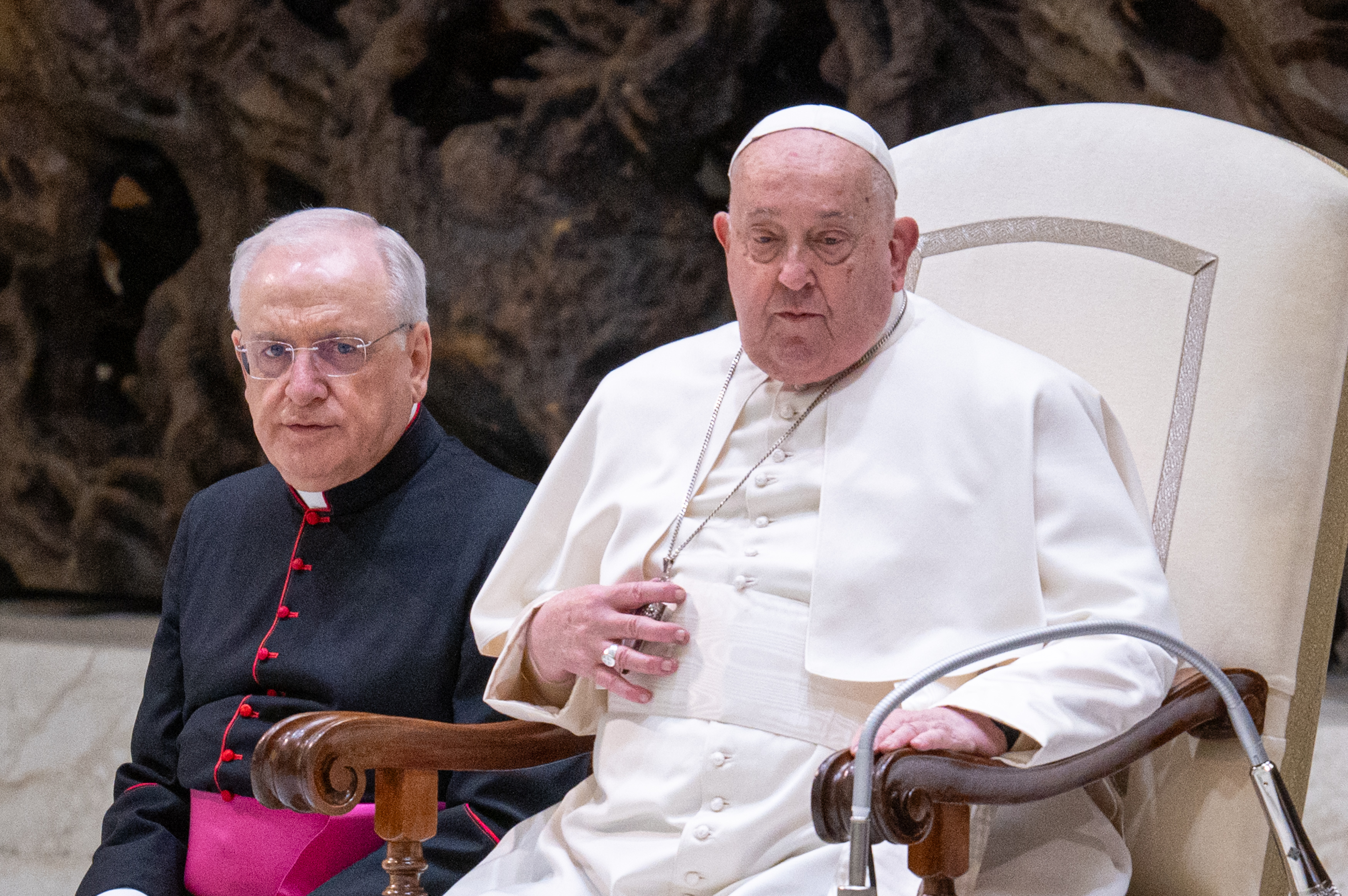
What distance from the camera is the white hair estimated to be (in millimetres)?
2633

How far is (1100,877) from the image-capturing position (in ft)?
6.73

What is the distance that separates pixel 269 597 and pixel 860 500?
3.99ft

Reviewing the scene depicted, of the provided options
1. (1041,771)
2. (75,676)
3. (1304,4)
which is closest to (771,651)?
(1041,771)

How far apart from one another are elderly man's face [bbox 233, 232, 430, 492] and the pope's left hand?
49.7 inches

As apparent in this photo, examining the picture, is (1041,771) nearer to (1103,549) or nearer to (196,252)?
(1103,549)

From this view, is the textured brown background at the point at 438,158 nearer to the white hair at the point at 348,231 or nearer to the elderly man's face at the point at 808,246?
the white hair at the point at 348,231

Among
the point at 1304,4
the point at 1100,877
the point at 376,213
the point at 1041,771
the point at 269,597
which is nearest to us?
the point at 1041,771

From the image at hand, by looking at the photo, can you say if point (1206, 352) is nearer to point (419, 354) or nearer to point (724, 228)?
point (724, 228)

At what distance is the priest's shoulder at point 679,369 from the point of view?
2482mm

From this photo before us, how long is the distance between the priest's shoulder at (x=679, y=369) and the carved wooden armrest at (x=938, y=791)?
96 centimetres

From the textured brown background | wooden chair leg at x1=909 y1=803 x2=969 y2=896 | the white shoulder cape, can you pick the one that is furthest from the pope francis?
the textured brown background

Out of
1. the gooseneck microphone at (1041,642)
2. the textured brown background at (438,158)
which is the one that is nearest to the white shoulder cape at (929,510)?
the gooseneck microphone at (1041,642)

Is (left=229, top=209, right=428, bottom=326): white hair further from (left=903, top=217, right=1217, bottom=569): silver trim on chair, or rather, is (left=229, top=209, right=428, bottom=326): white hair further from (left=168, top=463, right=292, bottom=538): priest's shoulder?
(left=903, top=217, right=1217, bottom=569): silver trim on chair

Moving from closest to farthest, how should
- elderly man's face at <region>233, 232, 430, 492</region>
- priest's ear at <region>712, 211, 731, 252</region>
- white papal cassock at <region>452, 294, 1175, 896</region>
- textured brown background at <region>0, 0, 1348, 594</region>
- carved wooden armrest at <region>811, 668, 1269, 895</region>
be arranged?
carved wooden armrest at <region>811, 668, 1269, 895</region>
white papal cassock at <region>452, 294, 1175, 896</region>
priest's ear at <region>712, 211, 731, 252</region>
elderly man's face at <region>233, 232, 430, 492</region>
textured brown background at <region>0, 0, 1348, 594</region>
